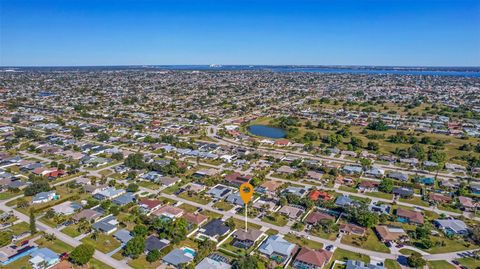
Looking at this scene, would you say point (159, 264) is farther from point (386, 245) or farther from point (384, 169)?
point (384, 169)

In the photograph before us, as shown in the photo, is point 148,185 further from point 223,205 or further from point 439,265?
point 439,265

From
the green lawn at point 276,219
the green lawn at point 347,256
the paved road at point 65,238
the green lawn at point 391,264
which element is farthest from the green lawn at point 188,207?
the green lawn at point 391,264

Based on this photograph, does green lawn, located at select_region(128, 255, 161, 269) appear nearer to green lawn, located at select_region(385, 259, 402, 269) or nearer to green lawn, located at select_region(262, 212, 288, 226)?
green lawn, located at select_region(262, 212, 288, 226)

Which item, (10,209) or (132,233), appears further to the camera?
(10,209)

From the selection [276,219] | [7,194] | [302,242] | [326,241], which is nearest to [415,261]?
[326,241]

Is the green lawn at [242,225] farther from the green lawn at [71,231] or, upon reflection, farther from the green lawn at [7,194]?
the green lawn at [7,194]

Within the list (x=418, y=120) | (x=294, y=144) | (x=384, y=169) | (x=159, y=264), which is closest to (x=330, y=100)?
(x=418, y=120)
